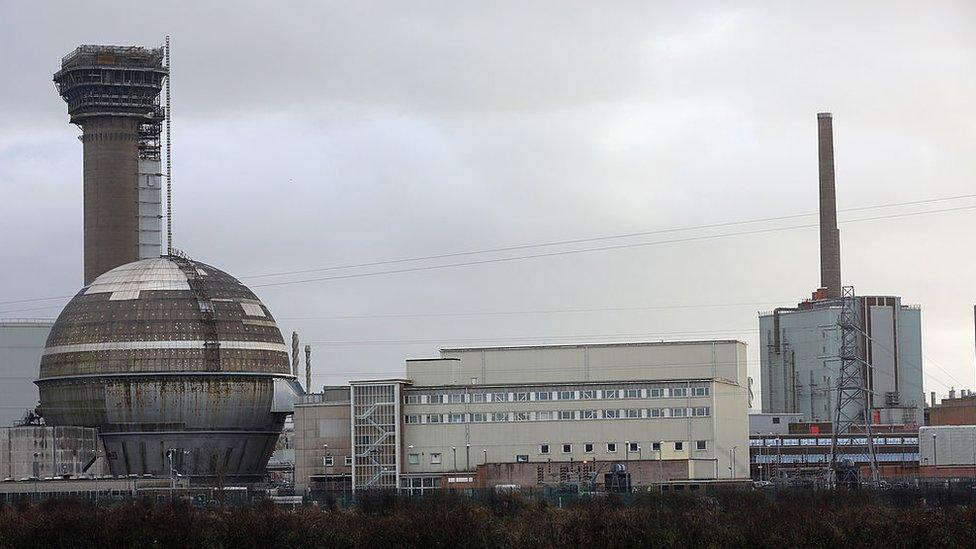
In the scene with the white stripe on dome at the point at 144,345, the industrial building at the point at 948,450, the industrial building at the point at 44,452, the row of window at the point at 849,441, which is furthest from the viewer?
the row of window at the point at 849,441

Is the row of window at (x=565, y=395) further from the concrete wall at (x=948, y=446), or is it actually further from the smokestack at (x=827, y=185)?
the smokestack at (x=827, y=185)

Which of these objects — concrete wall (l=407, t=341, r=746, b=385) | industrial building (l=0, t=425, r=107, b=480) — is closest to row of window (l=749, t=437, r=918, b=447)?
concrete wall (l=407, t=341, r=746, b=385)

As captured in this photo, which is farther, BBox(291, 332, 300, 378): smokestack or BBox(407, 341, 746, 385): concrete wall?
BBox(291, 332, 300, 378): smokestack

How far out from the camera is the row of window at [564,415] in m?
114

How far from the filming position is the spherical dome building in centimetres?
12088

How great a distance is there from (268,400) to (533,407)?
2153 cm

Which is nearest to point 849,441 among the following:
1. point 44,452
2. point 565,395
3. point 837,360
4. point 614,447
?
point 837,360

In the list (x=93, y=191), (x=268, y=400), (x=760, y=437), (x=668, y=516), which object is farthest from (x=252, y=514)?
(x=93, y=191)

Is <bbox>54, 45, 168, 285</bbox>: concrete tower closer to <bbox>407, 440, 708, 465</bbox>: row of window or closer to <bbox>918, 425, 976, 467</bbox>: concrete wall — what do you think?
<bbox>407, 440, 708, 465</bbox>: row of window

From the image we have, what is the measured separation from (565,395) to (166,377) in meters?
28.8

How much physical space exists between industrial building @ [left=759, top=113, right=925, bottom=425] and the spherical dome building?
7013 centimetres

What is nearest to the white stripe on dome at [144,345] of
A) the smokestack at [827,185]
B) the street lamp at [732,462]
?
the street lamp at [732,462]

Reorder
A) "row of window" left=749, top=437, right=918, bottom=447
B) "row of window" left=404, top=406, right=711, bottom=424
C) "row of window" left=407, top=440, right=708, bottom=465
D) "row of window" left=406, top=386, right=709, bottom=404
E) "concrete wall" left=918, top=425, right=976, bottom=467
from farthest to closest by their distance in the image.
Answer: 1. "row of window" left=749, top=437, right=918, bottom=447
2. "concrete wall" left=918, top=425, right=976, bottom=467
3. "row of window" left=406, top=386, right=709, bottom=404
4. "row of window" left=404, top=406, right=711, bottom=424
5. "row of window" left=407, top=440, right=708, bottom=465

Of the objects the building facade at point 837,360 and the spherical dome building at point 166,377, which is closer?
the spherical dome building at point 166,377
